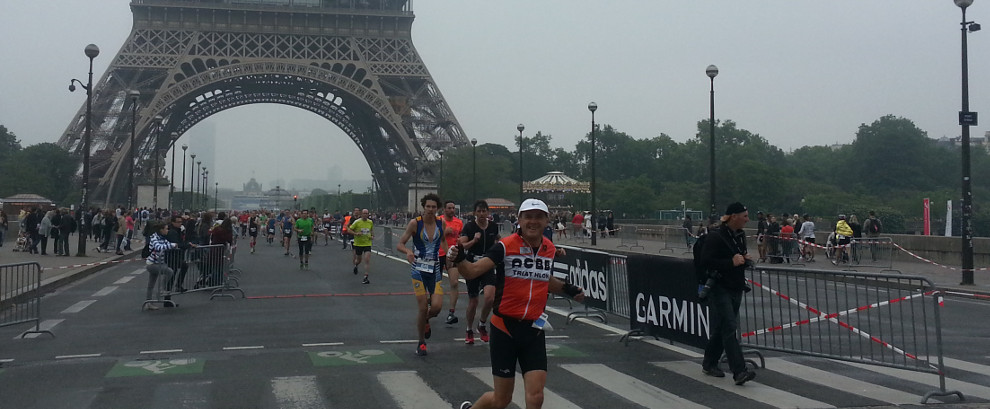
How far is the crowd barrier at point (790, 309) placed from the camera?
7973 millimetres

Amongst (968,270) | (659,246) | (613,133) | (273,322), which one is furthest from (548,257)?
(613,133)

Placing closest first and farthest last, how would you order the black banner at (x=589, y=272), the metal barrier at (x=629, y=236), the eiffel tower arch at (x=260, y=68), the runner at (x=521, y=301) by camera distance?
the runner at (x=521, y=301) < the black banner at (x=589, y=272) < the metal barrier at (x=629, y=236) < the eiffel tower arch at (x=260, y=68)

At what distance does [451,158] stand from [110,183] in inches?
1051

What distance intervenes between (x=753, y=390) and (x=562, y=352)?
7.98 feet

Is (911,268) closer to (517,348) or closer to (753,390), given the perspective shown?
(753,390)

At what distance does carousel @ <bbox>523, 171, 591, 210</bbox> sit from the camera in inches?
2714

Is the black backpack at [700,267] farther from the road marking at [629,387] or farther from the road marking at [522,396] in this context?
the road marking at [522,396]

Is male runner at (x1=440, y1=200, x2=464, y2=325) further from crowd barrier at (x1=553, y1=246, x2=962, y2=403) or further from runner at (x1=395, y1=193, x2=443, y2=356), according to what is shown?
crowd barrier at (x1=553, y1=246, x2=962, y2=403)

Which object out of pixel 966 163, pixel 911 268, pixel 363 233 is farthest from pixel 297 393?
pixel 911 268

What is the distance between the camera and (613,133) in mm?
105250

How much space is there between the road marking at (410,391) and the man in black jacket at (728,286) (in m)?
2.76

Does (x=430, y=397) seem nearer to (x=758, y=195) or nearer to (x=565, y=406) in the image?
(x=565, y=406)

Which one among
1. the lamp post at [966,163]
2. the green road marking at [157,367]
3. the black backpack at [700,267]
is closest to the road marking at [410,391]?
the green road marking at [157,367]

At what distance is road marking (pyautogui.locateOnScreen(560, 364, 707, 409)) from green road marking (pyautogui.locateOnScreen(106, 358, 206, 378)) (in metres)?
3.79
